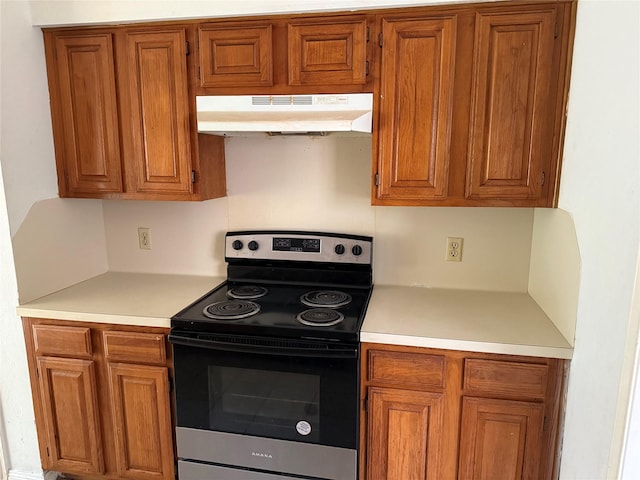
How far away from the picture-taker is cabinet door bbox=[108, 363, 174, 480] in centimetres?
193

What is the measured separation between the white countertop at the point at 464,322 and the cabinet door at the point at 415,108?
0.48m

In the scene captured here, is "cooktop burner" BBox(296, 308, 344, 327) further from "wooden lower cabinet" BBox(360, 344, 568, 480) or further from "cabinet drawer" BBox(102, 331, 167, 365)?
"cabinet drawer" BBox(102, 331, 167, 365)

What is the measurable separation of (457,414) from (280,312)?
80 cm

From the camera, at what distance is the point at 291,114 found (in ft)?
5.90

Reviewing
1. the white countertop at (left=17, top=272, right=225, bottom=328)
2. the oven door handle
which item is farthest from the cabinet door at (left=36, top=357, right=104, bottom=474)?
the oven door handle

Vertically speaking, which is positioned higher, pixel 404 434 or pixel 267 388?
pixel 267 388

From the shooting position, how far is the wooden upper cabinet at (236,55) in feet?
6.07

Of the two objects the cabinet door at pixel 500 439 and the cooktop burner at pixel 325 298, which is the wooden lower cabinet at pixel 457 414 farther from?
the cooktop burner at pixel 325 298

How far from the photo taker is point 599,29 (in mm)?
1402

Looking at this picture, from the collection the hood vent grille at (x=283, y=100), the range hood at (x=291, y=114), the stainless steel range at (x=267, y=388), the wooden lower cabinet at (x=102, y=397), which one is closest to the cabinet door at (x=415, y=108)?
the range hood at (x=291, y=114)

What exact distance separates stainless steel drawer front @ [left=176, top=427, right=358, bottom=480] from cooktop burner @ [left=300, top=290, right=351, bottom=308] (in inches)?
22.5

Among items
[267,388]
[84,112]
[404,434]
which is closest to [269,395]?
[267,388]

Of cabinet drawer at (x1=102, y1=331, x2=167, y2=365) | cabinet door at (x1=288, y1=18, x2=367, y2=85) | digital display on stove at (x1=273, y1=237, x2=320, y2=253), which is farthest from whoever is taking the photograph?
digital display on stove at (x1=273, y1=237, x2=320, y2=253)

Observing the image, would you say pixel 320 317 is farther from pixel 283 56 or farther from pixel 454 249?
pixel 283 56
